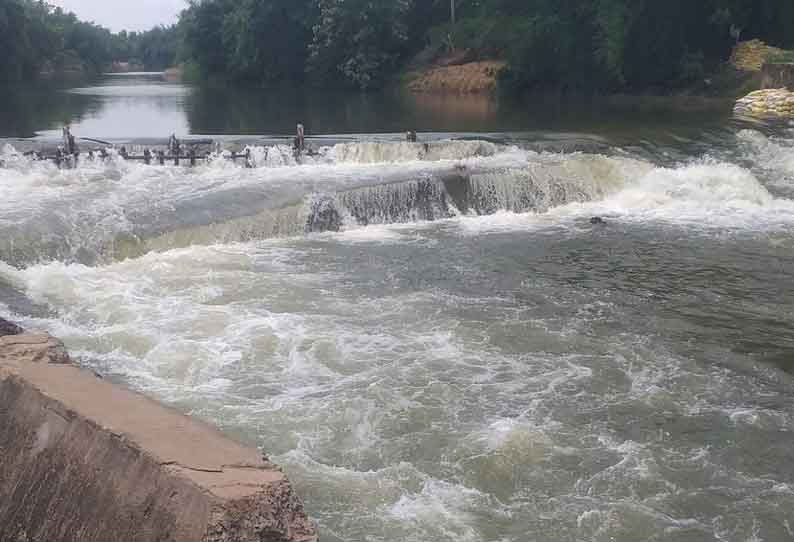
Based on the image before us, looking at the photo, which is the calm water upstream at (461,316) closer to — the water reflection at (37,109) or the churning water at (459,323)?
the churning water at (459,323)

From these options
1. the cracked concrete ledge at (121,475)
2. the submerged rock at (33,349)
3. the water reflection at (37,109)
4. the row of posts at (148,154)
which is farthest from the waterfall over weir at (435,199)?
the water reflection at (37,109)

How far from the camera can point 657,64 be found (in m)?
32.2

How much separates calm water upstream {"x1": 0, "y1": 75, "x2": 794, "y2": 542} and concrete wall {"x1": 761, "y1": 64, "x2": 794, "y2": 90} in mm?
7581

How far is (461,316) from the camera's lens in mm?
9352

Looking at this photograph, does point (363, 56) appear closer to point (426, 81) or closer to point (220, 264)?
point (426, 81)

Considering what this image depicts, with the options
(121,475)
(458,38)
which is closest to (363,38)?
(458,38)

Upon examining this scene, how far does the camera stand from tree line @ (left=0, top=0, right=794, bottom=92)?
31.5 metres

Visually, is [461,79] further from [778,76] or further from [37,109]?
[37,109]

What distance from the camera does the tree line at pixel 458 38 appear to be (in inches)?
1240

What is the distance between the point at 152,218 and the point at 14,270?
2486mm

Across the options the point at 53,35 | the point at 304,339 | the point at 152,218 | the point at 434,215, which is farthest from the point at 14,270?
Result: the point at 53,35

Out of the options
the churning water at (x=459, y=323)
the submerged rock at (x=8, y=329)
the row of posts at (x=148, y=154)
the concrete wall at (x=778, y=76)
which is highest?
the concrete wall at (x=778, y=76)

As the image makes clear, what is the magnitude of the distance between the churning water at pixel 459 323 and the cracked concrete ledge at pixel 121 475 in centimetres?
160

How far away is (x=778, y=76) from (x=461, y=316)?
2130cm
